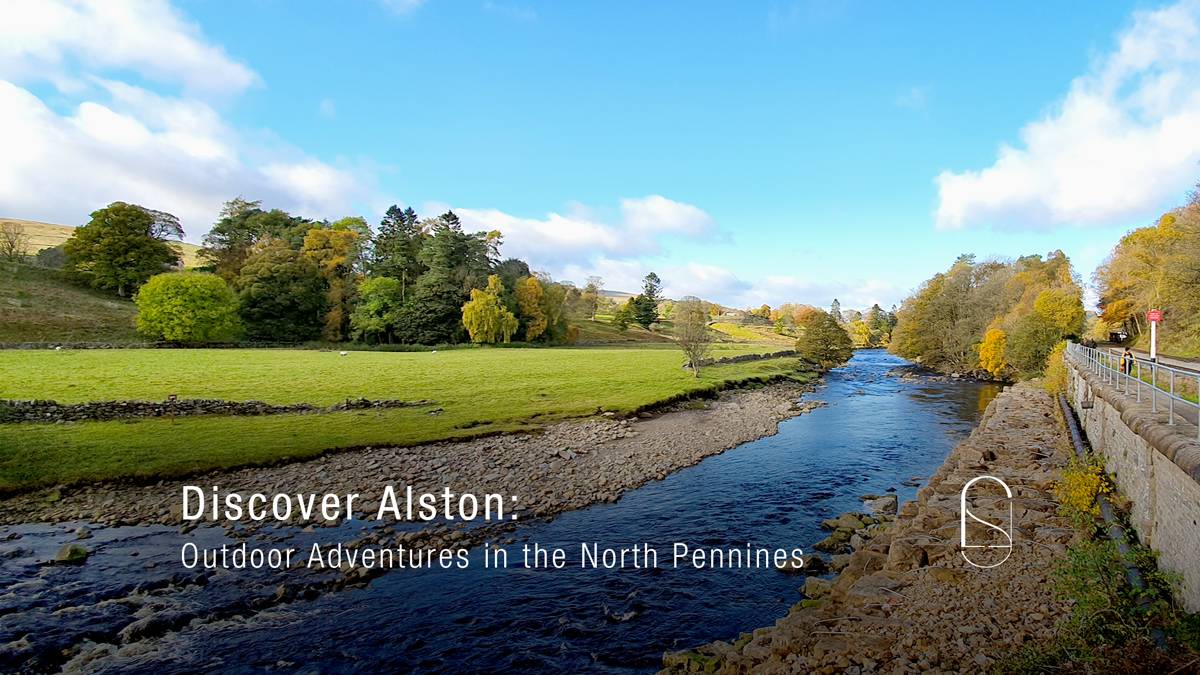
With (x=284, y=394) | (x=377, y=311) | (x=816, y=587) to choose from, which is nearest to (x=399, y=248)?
(x=377, y=311)

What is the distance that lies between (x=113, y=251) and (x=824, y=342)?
91.3m

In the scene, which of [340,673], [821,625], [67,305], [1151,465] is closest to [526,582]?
[340,673]

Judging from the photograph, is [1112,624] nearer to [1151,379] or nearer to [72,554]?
[1151,379]

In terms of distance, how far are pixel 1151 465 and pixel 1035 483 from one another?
4605 mm

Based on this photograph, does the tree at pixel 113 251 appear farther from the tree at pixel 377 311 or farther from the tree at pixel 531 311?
the tree at pixel 531 311

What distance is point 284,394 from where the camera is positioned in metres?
28.9

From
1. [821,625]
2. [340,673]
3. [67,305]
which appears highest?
[67,305]

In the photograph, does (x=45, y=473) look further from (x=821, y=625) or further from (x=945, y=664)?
(x=945, y=664)

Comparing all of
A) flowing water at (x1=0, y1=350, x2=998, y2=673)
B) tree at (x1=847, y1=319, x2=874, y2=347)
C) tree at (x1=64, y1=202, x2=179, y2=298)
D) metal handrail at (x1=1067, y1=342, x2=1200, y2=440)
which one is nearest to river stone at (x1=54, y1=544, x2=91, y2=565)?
flowing water at (x1=0, y1=350, x2=998, y2=673)

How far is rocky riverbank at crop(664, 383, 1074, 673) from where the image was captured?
648 cm

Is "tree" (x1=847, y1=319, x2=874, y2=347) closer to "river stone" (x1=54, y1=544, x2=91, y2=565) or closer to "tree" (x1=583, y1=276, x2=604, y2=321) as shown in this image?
"tree" (x1=583, y1=276, x2=604, y2=321)

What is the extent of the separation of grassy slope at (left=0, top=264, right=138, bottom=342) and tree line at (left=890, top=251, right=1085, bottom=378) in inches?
3338

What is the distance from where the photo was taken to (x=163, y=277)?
56.8m

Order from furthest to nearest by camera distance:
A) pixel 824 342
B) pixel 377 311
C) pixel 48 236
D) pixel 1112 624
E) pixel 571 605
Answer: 1. pixel 48 236
2. pixel 377 311
3. pixel 824 342
4. pixel 571 605
5. pixel 1112 624
